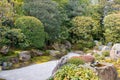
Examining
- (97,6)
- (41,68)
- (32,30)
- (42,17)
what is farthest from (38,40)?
(97,6)

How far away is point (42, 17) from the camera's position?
22.8 metres

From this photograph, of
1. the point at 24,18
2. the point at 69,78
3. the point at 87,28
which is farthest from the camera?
the point at 87,28

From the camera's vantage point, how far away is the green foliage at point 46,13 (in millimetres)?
22797

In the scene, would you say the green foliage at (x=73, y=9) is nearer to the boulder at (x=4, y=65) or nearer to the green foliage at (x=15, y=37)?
the green foliage at (x=15, y=37)

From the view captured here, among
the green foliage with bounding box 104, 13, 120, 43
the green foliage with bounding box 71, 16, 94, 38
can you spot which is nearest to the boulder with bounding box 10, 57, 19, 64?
the green foliage with bounding box 71, 16, 94, 38

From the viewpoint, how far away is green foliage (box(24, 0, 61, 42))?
2280 centimetres

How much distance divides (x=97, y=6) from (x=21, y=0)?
29.8 ft

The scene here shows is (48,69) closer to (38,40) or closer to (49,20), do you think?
(38,40)

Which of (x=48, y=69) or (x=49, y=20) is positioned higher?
(x=49, y=20)

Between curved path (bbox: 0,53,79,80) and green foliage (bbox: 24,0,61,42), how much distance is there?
523 cm

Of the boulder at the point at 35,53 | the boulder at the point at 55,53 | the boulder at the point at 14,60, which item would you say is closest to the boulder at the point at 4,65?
the boulder at the point at 14,60

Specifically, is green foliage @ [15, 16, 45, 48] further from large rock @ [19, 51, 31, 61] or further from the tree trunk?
the tree trunk

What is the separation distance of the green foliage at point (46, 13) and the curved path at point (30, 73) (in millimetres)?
5229

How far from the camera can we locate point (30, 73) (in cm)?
1620
